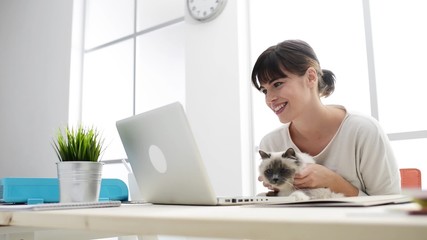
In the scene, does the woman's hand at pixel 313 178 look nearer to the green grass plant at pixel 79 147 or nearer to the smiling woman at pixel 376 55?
the green grass plant at pixel 79 147

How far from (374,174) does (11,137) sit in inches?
167

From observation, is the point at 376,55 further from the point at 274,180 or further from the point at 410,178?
the point at 274,180

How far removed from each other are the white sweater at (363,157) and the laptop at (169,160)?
65 centimetres

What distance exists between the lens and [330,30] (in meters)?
2.63

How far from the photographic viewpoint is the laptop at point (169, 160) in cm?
84

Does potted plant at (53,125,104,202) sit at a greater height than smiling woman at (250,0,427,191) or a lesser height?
lesser

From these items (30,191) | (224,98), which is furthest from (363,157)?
(224,98)

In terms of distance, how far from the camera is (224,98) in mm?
2885

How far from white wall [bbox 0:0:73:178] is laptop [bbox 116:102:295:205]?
331 cm

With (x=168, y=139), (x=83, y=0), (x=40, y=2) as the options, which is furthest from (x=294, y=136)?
(x=40, y=2)

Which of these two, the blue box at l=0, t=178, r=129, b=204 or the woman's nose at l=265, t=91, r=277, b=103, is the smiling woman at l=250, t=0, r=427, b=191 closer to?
the woman's nose at l=265, t=91, r=277, b=103

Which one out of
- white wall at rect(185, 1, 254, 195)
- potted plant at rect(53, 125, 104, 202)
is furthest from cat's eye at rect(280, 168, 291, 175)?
white wall at rect(185, 1, 254, 195)

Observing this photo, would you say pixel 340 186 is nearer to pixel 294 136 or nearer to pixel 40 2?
pixel 294 136

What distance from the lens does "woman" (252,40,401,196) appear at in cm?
147
